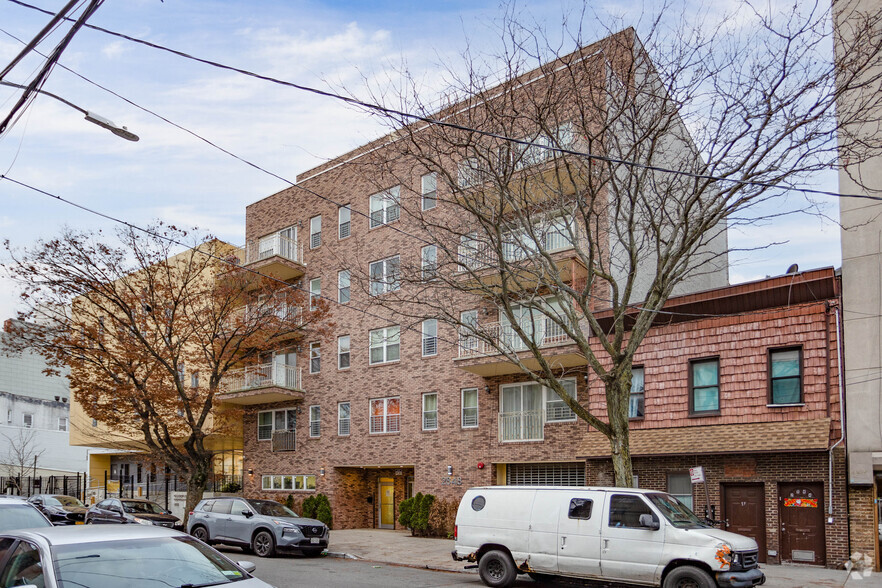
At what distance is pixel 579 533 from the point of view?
1373 cm

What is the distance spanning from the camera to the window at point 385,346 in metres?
29.1

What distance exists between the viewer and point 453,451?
26.5m

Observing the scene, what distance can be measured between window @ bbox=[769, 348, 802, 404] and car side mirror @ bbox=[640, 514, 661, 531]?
7.79 meters

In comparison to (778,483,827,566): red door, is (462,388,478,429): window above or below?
above

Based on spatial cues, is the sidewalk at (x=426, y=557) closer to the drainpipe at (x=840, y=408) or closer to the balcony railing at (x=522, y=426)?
the drainpipe at (x=840, y=408)

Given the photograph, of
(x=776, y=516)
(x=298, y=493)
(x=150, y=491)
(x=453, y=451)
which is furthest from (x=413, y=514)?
A: (x=150, y=491)

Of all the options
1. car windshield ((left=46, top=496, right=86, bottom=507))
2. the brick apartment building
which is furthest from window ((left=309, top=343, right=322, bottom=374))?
car windshield ((left=46, top=496, right=86, bottom=507))

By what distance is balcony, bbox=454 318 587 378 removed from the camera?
909 inches

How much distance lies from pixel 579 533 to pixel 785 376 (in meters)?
8.22

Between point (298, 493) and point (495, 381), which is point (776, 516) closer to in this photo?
point (495, 381)

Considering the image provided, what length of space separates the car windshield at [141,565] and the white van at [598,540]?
7.54 m

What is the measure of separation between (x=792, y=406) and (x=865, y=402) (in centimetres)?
160

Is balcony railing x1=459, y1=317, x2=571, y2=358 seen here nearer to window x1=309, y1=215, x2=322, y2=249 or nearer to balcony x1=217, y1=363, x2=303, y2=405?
balcony x1=217, y1=363, x2=303, y2=405

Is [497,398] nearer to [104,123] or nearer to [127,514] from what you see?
[127,514]
